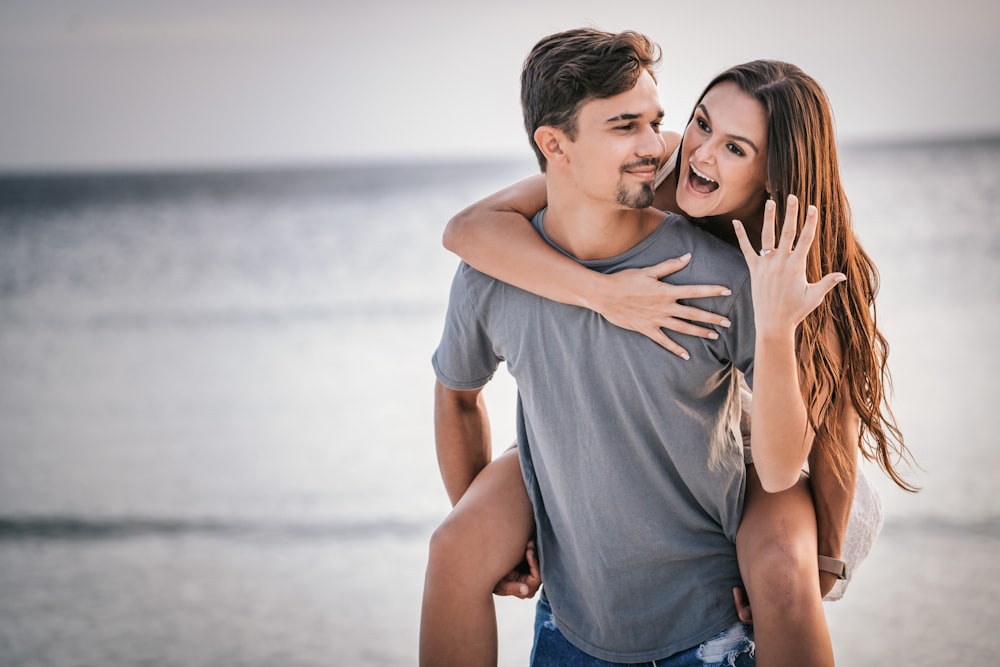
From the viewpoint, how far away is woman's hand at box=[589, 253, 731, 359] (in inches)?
80.6

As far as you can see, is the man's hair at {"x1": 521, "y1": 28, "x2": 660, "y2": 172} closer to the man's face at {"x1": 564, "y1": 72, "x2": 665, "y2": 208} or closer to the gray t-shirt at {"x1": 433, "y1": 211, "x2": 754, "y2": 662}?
the man's face at {"x1": 564, "y1": 72, "x2": 665, "y2": 208}

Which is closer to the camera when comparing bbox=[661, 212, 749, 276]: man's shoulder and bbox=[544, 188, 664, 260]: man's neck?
bbox=[661, 212, 749, 276]: man's shoulder

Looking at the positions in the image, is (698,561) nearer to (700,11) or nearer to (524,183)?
(524,183)

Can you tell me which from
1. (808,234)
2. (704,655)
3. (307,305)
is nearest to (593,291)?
(808,234)

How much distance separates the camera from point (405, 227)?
18.1 m

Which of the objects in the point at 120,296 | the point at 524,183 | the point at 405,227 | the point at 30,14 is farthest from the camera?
the point at 30,14

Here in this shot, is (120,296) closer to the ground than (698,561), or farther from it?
closer to the ground

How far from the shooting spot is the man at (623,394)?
2135 millimetres

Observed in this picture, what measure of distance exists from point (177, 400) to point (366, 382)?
4.41ft

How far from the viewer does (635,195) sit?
214 centimetres

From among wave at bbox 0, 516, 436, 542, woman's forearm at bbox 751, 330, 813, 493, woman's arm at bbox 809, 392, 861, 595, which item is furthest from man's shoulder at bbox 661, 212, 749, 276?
wave at bbox 0, 516, 436, 542

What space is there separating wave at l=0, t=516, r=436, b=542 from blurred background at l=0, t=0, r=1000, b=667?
0.07ft

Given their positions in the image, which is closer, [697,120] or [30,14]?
[697,120]

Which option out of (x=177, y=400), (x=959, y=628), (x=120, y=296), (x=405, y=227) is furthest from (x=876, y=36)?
(x=959, y=628)
